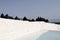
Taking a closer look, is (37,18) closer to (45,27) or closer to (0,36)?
(45,27)

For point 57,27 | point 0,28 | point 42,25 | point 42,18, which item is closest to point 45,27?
point 42,25

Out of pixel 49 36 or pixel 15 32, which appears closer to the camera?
pixel 15 32

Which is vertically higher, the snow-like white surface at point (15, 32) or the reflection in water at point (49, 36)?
the snow-like white surface at point (15, 32)

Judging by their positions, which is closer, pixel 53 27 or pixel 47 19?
pixel 53 27

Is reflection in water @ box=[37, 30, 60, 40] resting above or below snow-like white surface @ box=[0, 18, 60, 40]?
below

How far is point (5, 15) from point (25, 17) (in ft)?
19.9

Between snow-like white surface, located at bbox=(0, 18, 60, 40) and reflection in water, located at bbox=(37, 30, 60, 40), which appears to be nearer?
snow-like white surface, located at bbox=(0, 18, 60, 40)

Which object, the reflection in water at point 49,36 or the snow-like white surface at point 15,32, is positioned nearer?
the snow-like white surface at point 15,32

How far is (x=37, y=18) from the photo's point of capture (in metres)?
42.7

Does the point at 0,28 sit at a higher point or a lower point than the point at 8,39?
higher

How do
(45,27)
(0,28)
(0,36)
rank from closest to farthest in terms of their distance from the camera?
(0,36) → (0,28) → (45,27)

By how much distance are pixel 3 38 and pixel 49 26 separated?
63.0ft

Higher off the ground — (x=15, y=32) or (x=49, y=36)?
(x=15, y=32)

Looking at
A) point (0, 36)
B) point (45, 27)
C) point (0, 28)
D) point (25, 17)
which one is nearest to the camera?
point (0, 36)
